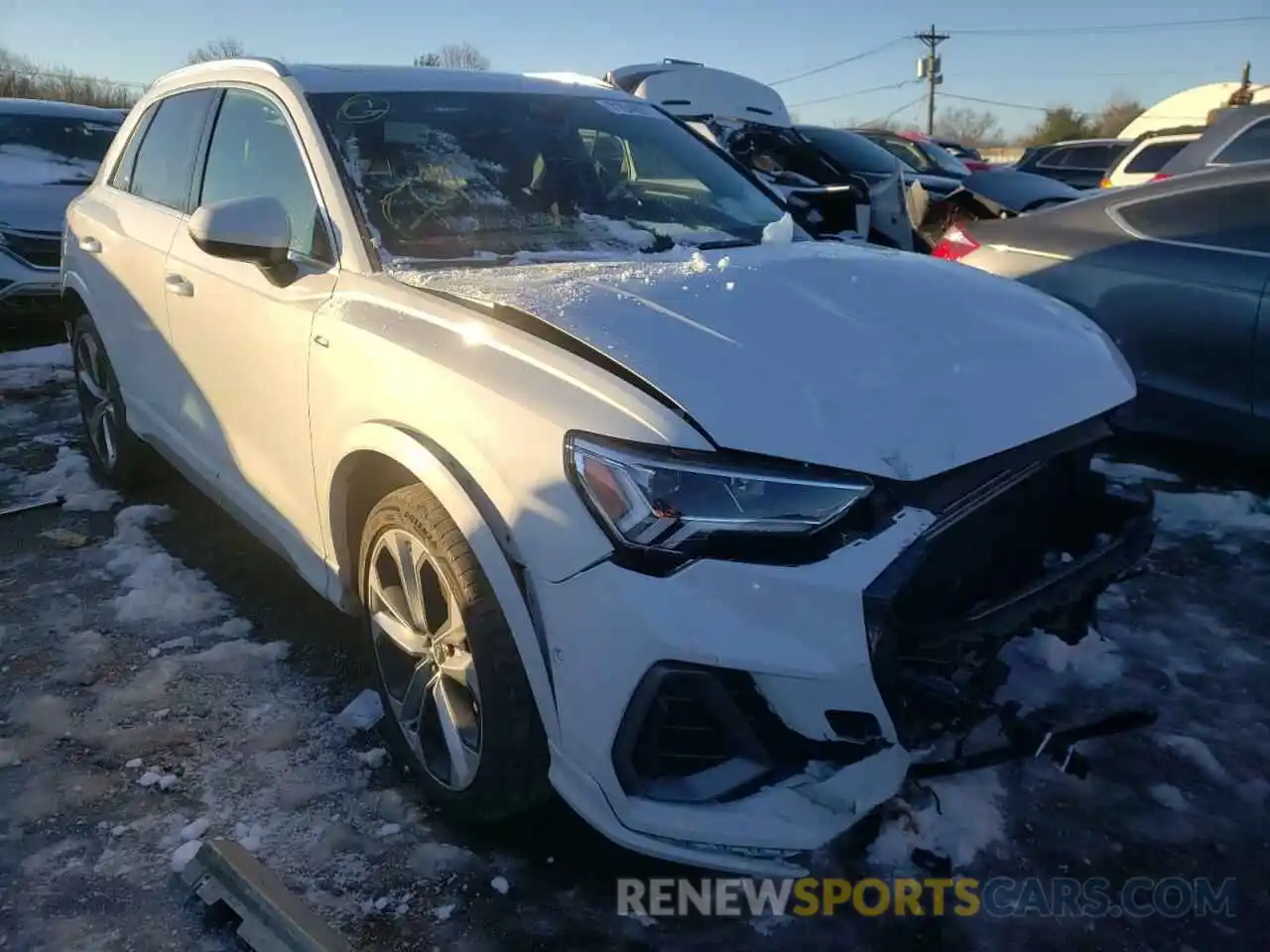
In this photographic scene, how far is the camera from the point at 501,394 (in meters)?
2.06

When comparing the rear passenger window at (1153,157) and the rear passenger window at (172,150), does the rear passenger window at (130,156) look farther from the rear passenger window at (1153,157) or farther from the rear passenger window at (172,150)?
the rear passenger window at (1153,157)

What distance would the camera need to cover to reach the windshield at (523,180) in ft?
9.30

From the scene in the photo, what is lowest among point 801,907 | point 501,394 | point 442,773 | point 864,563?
point 801,907

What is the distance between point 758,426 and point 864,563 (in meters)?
0.31

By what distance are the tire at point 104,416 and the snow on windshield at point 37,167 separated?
3.37 m

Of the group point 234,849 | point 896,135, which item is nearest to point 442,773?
point 234,849

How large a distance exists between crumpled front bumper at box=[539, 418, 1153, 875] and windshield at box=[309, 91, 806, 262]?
128cm

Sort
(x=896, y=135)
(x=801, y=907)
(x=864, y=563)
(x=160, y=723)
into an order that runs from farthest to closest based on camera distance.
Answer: (x=896, y=135), (x=160, y=723), (x=801, y=907), (x=864, y=563)

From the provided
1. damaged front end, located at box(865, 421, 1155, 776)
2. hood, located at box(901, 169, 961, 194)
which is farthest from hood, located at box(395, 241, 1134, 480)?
hood, located at box(901, 169, 961, 194)

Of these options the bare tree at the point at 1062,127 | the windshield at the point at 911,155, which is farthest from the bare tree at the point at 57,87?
the bare tree at the point at 1062,127

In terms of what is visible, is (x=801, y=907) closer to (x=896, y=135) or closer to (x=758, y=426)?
(x=758, y=426)

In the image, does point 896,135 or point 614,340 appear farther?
point 896,135

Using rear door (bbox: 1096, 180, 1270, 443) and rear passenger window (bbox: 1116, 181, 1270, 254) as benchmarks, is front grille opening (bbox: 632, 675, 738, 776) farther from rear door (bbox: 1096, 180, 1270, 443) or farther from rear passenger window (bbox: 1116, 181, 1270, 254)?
rear passenger window (bbox: 1116, 181, 1270, 254)

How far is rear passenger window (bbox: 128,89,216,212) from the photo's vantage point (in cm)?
370
